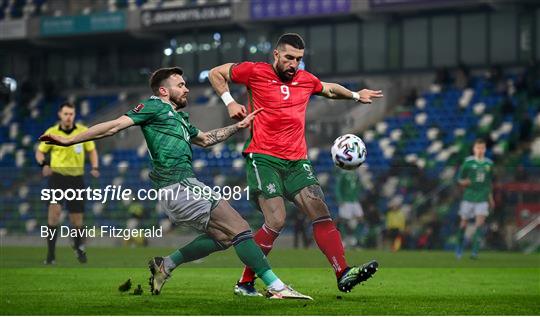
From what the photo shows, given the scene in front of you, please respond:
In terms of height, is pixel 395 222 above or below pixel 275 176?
below

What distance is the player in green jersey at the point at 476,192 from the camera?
21406 mm

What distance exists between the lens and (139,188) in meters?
19.8

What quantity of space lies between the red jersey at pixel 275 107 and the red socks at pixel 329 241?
692mm

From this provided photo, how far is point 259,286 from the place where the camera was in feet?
41.0

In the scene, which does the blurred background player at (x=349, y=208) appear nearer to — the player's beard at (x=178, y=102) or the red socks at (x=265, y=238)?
the red socks at (x=265, y=238)

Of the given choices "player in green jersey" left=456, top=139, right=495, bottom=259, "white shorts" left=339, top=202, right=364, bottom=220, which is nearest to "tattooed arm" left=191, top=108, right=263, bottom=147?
"player in green jersey" left=456, top=139, right=495, bottom=259

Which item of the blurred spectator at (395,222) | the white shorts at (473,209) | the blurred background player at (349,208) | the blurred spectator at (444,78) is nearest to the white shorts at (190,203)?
the white shorts at (473,209)

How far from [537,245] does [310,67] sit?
1668 cm

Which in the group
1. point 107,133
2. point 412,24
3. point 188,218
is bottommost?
point 188,218

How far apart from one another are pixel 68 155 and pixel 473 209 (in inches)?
339

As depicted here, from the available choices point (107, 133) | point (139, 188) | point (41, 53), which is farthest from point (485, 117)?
point (107, 133)

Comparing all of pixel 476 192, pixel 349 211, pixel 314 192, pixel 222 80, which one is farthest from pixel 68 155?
pixel 476 192

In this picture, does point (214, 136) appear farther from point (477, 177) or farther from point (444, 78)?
point (444, 78)

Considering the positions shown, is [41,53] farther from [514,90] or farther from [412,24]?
[514,90]
